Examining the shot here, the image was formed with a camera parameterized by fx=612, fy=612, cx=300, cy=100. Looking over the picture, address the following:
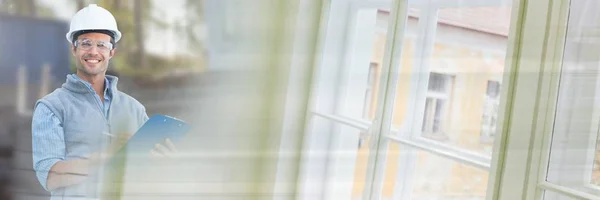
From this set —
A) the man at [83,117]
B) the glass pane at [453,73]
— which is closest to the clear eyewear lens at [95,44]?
the man at [83,117]

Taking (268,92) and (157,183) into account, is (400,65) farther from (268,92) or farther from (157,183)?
(157,183)

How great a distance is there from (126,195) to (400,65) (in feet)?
2.56

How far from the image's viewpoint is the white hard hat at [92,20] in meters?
1.37

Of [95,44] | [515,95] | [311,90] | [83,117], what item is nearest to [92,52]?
[95,44]

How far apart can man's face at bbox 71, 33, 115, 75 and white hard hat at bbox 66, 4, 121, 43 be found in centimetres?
2

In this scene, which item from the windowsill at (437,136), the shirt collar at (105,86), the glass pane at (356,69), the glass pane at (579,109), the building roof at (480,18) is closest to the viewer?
the glass pane at (579,109)

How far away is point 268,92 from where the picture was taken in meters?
1.63

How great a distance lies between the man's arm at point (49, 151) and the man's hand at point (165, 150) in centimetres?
19

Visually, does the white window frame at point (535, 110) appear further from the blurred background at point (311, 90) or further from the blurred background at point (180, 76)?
the blurred background at point (180, 76)

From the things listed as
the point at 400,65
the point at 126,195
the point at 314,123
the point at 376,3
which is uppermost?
the point at 376,3

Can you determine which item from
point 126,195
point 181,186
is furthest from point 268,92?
point 126,195

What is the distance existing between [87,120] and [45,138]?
0.10 meters

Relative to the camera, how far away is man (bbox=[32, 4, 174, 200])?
1.38 metres

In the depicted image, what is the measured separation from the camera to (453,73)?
1053 mm
